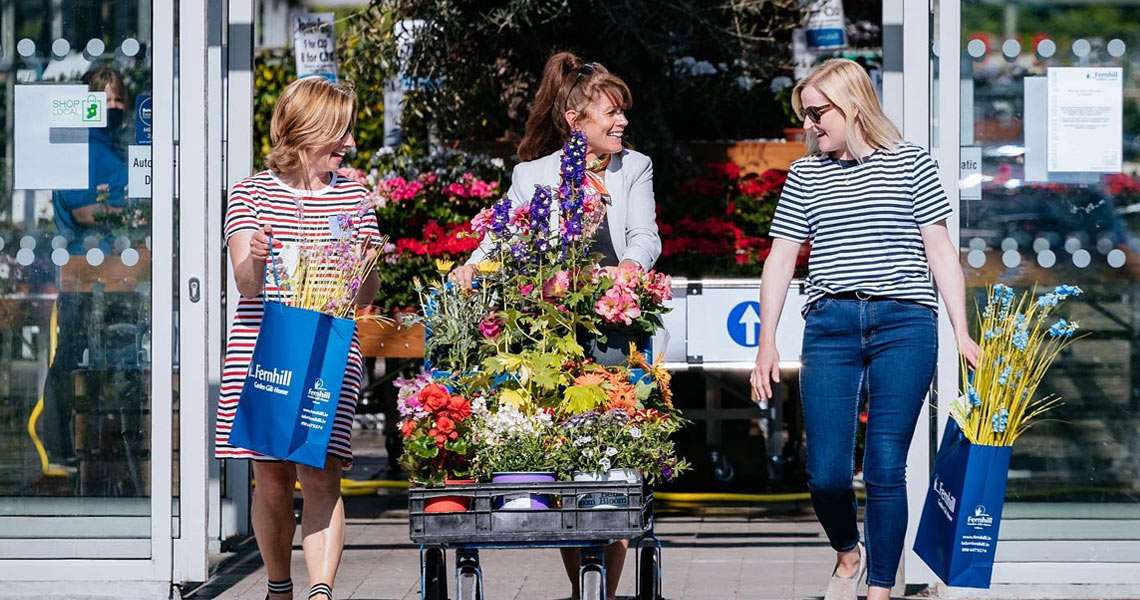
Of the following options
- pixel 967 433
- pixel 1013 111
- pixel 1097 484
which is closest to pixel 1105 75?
pixel 1013 111

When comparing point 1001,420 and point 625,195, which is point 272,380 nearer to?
point 625,195

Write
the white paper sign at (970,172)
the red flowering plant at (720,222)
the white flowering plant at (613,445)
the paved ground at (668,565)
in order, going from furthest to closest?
the red flowering plant at (720,222) < the paved ground at (668,565) < the white paper sign at (970,172) < the white flowering plant at (613,445)

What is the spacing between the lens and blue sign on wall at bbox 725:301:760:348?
6438 mm

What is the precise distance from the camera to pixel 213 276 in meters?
5.76

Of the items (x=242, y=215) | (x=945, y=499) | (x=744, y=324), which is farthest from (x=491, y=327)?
(x=744, y=324)

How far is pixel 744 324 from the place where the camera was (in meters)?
Result: 6.45

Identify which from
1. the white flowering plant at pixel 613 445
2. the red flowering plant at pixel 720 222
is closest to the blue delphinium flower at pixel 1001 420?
the white flowering plant at pixel 613 445

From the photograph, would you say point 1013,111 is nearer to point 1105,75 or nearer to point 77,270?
point 1105,75

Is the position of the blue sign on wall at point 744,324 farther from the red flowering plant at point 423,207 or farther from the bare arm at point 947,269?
the bare arm at point 947,269

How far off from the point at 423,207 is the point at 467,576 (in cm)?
334

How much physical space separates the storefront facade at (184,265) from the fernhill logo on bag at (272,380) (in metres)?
1.45

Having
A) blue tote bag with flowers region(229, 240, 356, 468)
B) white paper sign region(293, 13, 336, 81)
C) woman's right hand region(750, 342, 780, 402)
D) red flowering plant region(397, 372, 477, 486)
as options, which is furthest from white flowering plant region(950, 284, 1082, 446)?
white paper sign region(293, 13, 336, 81)

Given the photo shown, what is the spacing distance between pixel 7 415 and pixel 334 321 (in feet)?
6.83

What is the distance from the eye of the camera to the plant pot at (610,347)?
420 cm
